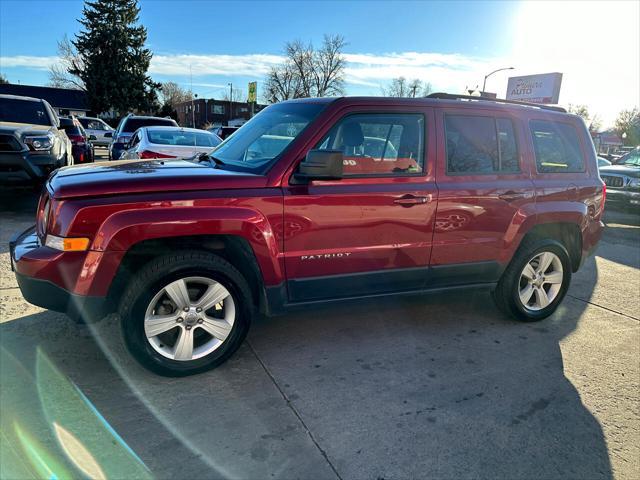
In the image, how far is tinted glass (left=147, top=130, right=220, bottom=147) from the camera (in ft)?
26.8

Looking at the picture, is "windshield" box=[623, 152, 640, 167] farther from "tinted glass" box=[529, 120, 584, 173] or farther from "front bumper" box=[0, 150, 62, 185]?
"front bumper" box=[0, 150, 62, 185]

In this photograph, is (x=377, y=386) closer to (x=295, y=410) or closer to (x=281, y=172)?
(x=295, y=410)

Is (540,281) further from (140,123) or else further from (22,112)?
(140,123)

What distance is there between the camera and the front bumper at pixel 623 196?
1060 centimetres

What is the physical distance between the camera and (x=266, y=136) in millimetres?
3641

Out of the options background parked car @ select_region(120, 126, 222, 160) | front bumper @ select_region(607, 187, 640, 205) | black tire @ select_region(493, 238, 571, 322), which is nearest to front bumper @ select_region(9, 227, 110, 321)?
black tire @ select_region(493, 238, 571, 322)

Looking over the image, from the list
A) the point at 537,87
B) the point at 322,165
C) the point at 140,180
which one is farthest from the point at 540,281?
the point at 537,87

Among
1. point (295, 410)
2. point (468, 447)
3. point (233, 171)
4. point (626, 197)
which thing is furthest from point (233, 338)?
point (626, 197)

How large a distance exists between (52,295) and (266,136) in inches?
74.4

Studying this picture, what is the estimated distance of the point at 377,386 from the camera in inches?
121

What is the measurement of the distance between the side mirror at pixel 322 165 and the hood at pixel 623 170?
419 inches

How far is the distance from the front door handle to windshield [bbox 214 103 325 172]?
90cm

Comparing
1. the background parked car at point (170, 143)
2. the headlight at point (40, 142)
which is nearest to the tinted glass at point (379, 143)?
the background parked car at point (170, 143)

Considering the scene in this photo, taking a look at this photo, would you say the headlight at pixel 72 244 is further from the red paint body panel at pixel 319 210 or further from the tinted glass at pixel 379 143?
the tinted glass at pixel 379 143
